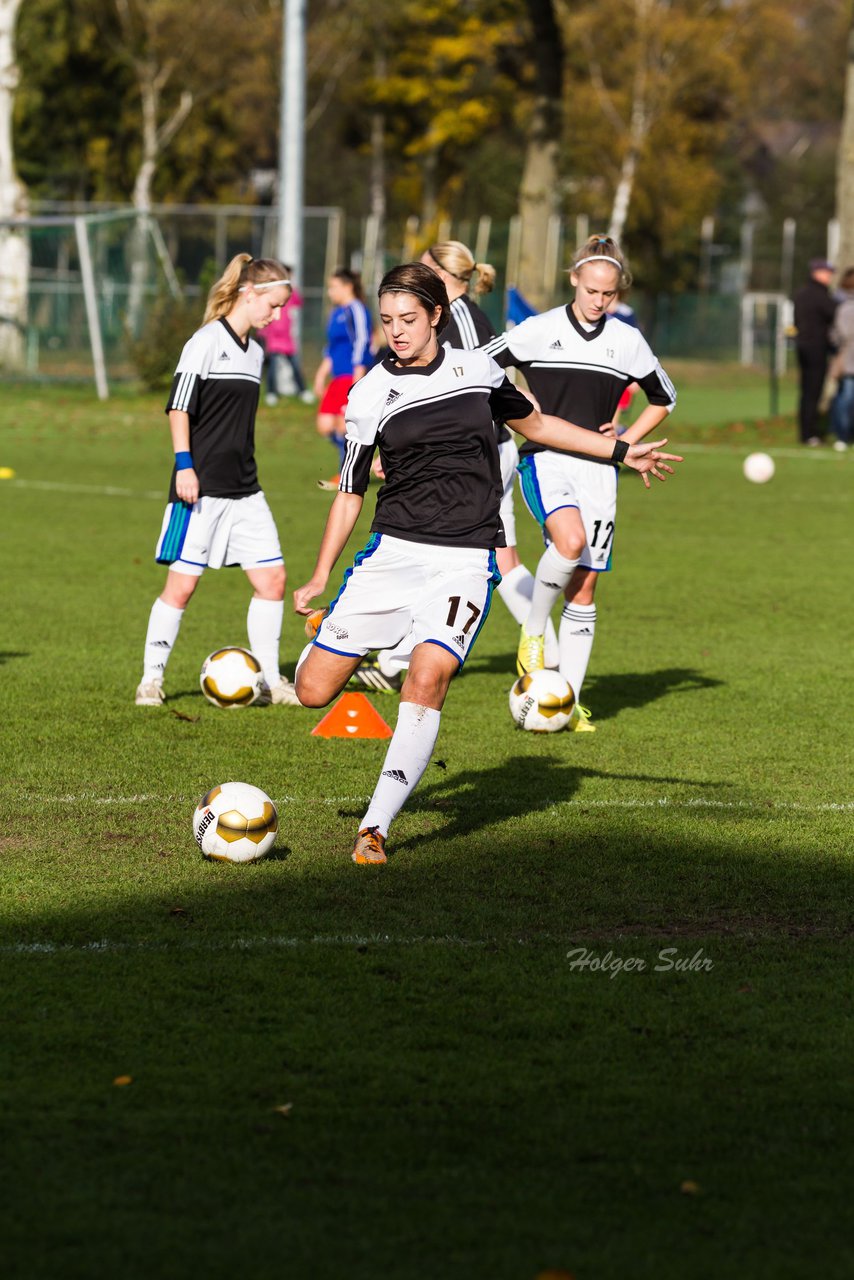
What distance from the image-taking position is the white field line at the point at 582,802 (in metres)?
6.94

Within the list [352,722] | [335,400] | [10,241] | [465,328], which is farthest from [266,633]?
[10,241]

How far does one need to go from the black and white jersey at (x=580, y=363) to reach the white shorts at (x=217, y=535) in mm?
1438

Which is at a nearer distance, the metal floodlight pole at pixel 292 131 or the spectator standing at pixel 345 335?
the spectator standing at pixel 345 335

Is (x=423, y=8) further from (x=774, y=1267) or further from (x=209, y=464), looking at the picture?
(x=774, y=1267)

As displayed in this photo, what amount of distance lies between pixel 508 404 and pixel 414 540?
65 centimetres

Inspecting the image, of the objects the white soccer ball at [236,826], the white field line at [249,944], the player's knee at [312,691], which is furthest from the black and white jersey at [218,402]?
the white field line at [249,944]

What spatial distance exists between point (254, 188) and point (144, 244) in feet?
139

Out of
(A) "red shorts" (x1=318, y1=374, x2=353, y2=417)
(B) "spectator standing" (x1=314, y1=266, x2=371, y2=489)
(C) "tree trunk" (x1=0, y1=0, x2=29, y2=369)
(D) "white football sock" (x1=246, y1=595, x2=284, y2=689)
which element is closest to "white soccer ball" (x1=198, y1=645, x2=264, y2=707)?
(D) "white football sock" (x1=246, y1=595, x2=284, y2=689)

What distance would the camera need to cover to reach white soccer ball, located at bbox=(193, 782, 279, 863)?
612 centimetres

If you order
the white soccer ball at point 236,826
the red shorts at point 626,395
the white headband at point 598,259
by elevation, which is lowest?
the white soccer ball at point 236,826

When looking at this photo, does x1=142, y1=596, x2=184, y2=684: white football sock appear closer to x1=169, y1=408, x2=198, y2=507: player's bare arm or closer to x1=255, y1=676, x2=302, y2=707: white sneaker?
x1=255, y1=676, x2=302, y2=707: white sneaker

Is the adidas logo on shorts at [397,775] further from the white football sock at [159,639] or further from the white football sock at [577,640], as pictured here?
the white football sock at [159,639]

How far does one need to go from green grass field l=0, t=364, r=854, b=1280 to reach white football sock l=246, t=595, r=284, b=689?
39cm

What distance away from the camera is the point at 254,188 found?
239ft
